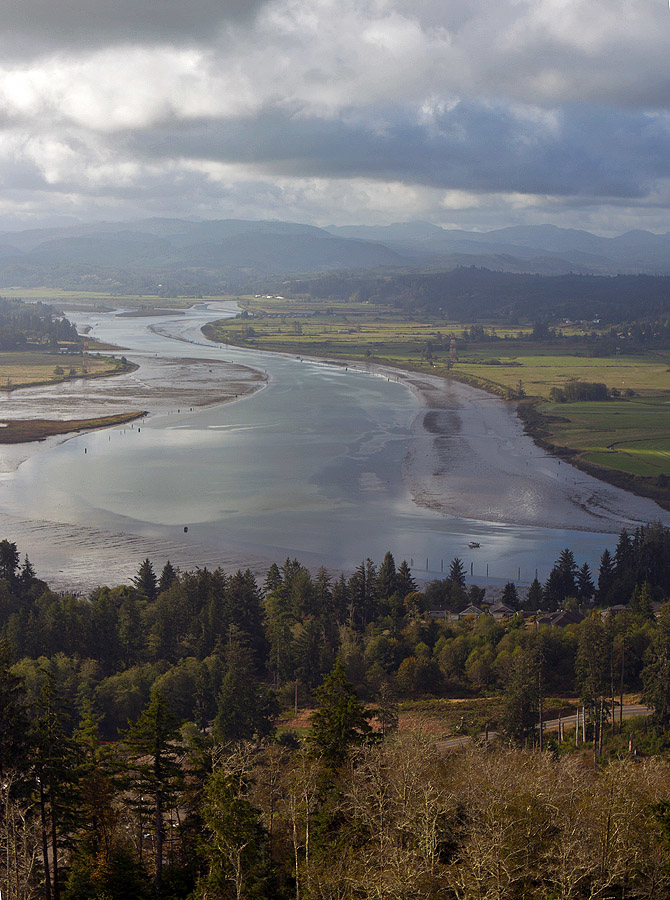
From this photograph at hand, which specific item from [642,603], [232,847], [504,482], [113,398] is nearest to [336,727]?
[232,847]

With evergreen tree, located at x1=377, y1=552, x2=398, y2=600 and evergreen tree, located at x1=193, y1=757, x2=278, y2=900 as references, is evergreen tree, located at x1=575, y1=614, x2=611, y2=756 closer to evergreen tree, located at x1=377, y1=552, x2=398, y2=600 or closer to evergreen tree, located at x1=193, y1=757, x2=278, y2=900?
evergreen tree, located at x1=377, y1=552, x2=398, y2=600

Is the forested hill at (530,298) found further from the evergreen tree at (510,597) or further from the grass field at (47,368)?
the evergreen tree at (510,597)

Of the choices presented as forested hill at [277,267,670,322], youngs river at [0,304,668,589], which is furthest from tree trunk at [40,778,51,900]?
forested hill at [277,267,670,322]

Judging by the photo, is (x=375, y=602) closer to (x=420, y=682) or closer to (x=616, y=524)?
(x=420, y=682)

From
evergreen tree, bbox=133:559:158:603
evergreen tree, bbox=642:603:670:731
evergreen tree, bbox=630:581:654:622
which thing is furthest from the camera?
evergreen tree, bbox=133:559:158:603

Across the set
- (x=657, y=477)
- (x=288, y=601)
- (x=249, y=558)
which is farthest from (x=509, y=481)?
(x=288, y=601)
